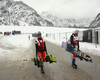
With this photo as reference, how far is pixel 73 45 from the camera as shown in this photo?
4.71 meters

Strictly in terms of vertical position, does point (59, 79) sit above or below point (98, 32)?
below

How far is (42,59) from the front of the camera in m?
4.22

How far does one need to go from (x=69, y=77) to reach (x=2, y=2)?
241270mm

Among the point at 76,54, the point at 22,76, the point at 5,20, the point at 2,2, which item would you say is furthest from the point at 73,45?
the point at 2,2

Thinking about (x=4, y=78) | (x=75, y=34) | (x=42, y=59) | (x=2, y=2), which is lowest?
(x=4, y=78)

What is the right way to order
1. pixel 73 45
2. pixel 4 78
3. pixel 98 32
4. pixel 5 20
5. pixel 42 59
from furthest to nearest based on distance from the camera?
pixel 5 20 → pixel 98 32 → pixel 73 45 → pixel 42 59 → pixel 4 78

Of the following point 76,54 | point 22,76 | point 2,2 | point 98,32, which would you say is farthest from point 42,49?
point 2,2

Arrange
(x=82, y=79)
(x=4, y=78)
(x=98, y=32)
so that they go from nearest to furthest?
(x=82, y=79) → (x=4, y=78) → (x=98, y=32)

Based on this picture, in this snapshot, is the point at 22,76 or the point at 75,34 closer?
the point at 22,76

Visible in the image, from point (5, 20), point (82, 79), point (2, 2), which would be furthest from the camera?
point (2, 2)

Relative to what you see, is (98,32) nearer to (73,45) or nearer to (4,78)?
(73,45)

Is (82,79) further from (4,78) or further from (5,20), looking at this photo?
(5,20)

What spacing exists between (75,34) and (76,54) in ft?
3.91

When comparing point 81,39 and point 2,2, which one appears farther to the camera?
point 2,2
